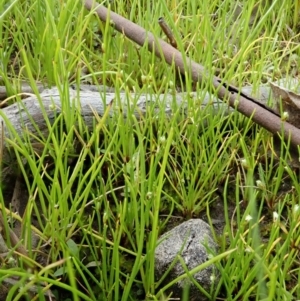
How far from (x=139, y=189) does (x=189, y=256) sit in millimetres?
179

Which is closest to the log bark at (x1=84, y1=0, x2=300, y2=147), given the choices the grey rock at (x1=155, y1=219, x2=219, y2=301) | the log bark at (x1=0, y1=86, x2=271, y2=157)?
the log bark at (x1=0, y1=86, x2=271, y2=157)

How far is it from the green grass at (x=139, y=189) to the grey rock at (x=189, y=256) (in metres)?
0.02

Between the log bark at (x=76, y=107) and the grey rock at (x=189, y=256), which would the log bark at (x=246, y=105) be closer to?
the log bark at (x=76, y=107)

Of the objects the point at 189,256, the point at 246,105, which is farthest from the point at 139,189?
the point at 246,105

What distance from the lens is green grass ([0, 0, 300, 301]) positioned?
791 millimetres

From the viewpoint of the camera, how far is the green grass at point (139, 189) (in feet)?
2.60

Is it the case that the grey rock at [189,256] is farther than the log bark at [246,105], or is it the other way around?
the log bark at [246,105]

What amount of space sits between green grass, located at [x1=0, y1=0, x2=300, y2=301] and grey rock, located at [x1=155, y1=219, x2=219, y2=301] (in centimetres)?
2

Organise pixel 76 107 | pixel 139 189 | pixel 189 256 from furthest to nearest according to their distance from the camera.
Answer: pixel 76 107 < pixel 139 189 < pixel 189 256

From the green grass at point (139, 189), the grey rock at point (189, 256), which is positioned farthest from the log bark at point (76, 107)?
the grey rock at point (189, 256)

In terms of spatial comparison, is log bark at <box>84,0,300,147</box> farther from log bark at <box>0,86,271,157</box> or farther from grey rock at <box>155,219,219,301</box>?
grey rock at <box>155,219,219,301</box>

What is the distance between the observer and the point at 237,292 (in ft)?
2.80

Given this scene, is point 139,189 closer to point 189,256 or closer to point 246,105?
point 189,256

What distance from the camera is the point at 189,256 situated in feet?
2.84
